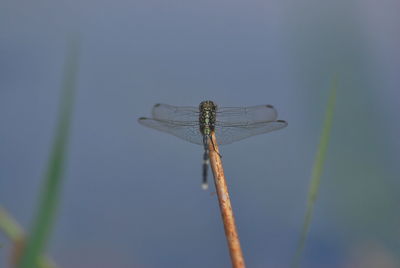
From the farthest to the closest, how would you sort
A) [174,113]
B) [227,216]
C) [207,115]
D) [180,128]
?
[174,113] < [180,128] < [207,115] < [227,216]

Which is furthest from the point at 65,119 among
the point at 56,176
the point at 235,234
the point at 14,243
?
the point at 235,234

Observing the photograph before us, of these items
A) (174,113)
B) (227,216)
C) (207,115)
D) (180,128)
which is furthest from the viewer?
(174,113)

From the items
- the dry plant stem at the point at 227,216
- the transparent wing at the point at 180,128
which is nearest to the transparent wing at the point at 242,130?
the transparent wing at the point at 180,128

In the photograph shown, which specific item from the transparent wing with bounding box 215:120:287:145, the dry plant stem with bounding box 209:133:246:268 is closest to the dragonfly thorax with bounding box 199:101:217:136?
the transparent wing with bounding box 215:120:287:145

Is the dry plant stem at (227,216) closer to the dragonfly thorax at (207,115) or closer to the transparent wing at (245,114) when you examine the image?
the dragonfly thorax at (207,115)

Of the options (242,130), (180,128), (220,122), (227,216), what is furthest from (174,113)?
(227,216)

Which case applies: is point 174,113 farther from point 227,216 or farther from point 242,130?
point 227,216
